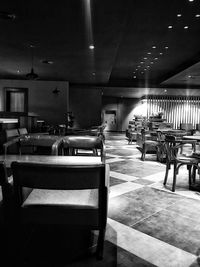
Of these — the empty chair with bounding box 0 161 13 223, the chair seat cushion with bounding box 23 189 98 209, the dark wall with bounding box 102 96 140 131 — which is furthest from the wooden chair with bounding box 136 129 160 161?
the dark wall with bounding box 102 96 140 131

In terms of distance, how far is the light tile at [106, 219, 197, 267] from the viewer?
6.30ft

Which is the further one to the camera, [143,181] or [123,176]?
[123,176]

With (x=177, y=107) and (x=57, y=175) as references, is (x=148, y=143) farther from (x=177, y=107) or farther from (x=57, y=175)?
(x=177, y=107)

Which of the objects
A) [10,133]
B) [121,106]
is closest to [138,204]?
[10,133]

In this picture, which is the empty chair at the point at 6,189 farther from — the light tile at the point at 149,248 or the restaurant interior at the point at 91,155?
the light tile at the point at 149,248

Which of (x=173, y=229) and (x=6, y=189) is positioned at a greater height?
(x=6, y=189)

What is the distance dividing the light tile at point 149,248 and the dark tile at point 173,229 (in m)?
0.09

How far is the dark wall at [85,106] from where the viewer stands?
51.8 ft

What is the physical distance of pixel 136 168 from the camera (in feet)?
18.5

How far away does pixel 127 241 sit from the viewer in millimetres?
2213

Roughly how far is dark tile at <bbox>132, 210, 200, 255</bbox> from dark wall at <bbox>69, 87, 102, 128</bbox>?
1326cm

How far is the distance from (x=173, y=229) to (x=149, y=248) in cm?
52

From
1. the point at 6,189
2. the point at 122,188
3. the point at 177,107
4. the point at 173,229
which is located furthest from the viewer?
the point at 177,107

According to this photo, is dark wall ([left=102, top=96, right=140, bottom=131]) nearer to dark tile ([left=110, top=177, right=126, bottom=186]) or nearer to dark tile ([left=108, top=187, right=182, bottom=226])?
dark tile ([left=110, top=177, right=126, bottom=186])
